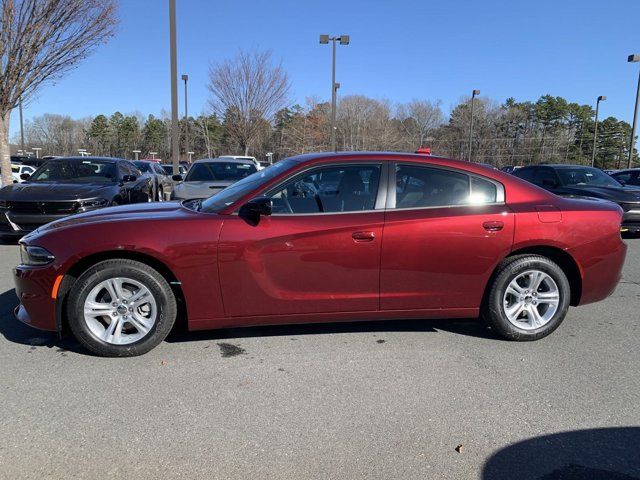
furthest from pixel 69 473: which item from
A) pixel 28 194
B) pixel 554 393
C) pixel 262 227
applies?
pixel 28 194

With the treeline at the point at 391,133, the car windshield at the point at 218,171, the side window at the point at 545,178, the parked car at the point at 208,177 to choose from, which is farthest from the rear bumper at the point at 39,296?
the treeline at the point at 391,133

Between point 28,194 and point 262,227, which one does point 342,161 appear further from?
point 28,194

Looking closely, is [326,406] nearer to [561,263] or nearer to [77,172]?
[561,263]

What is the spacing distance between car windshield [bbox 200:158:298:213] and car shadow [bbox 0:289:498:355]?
44.8 inches

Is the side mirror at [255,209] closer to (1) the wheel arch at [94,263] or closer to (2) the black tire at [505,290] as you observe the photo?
(1) the wheel arch at [94,263]

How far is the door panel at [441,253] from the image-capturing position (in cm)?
391

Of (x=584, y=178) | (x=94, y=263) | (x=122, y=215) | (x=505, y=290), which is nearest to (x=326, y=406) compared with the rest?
(x=505, y=290)

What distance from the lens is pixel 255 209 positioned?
371 centimetres

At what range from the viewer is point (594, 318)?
4.89m

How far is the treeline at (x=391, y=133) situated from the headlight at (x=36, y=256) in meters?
37.8

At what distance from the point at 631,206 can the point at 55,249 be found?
1030 cm

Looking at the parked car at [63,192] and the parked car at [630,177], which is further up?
the parked car at [630,177]

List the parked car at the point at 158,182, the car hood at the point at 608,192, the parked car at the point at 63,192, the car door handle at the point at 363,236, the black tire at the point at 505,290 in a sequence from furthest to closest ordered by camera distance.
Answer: the parked car at the point at 158,182 → the car hood at the point at 608,192 → the parked car at the point at 63,192 → the black tire at the point at 505,290 → the car door handle at the point at 363,236

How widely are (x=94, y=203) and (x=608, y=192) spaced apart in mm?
9943
